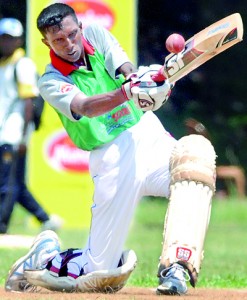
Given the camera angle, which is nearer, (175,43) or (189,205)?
(175,43)

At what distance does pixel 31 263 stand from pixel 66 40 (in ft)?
4.31

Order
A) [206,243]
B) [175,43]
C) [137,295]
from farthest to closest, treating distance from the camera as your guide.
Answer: [206,243] → [137,295] → [175,43]

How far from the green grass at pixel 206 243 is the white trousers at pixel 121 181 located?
3.15 feet

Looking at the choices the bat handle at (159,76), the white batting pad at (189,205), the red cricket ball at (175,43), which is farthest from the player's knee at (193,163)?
the red cricket ball at (175,43)

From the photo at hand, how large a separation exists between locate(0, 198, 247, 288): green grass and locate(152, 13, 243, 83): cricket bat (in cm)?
186

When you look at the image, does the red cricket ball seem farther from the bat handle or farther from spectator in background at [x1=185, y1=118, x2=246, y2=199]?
spectator in background at [x1=185, y1=118, x2=246, y2=199]

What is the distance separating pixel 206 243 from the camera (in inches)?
481

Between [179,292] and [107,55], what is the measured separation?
1.38m

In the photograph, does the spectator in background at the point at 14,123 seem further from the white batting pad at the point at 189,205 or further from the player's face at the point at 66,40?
the white batting pad at the point at 189,205

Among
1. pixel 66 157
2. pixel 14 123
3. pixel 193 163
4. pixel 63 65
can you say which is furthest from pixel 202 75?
pixel 193 163

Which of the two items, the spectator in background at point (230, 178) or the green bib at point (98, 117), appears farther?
the spectator in background at point (230, 178)

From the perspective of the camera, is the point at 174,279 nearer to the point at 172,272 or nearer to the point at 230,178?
the point at 172,272

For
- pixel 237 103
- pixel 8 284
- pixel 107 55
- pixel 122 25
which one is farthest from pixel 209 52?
pixel 237 103

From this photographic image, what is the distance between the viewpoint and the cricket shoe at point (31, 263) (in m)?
6.77
